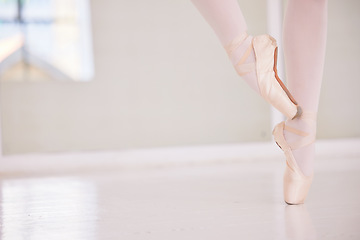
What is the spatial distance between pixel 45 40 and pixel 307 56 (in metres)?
1.48

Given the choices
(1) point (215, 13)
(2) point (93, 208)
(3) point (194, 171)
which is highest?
(1) point (215, 13)

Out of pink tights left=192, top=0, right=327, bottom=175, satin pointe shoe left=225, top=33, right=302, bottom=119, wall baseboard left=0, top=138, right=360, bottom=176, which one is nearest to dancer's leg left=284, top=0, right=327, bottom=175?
pink tights left=192, top=0, right=327, bottom=175

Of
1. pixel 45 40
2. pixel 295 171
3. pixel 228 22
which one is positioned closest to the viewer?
pixel 228 22

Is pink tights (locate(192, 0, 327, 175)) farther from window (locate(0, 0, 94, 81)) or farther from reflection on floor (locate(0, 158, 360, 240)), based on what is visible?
window (locate(0, 0, 94, 81))

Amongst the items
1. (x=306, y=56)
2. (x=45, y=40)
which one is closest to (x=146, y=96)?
(x=45, y=40)

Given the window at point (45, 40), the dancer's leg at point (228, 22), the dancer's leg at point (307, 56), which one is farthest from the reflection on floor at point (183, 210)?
the window at point (45, 40)

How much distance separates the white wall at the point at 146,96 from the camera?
220 cm

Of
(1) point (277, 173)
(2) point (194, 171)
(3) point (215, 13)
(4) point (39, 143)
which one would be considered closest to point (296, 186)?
(3) point (215, 13)

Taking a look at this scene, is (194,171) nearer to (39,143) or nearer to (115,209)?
(39,143)

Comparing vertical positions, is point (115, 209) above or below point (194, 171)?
above

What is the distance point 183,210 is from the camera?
3.13ft

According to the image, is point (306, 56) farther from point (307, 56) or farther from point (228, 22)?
point (228, 22)

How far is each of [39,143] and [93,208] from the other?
1.24 meters

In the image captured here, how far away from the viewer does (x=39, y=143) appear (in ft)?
7.18
